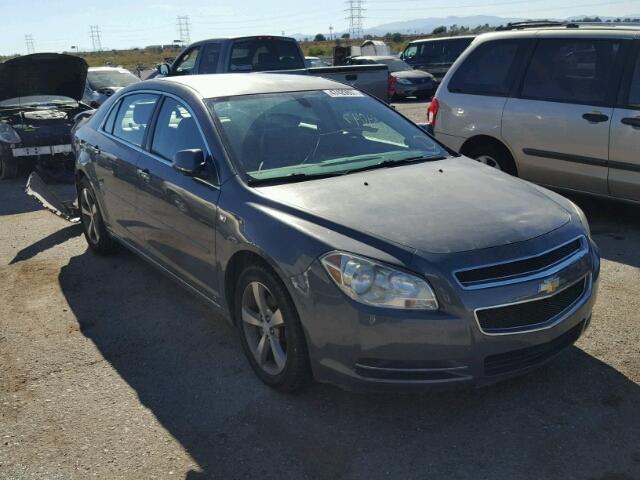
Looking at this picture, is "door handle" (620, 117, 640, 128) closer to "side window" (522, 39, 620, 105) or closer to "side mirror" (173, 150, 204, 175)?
"side window" (522, 39, 620, 105)

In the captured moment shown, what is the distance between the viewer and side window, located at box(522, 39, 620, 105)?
5977 mm

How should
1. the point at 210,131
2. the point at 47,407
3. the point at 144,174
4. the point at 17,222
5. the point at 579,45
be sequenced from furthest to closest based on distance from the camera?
the point at 17,222, the point at 579,45, the point at 144,174, the point at 210,131, the point at 47,407

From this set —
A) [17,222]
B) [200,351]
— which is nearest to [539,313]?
[200,351]

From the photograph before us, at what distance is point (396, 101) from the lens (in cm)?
2056

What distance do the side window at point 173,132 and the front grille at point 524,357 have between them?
213 cm

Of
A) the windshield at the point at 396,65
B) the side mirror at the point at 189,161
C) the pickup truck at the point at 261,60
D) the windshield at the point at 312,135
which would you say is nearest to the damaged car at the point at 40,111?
the pickup truck at the point at 261,60

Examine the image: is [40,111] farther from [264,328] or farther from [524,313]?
[524,313]

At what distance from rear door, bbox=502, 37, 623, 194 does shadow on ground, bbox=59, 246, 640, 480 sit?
2832 mm

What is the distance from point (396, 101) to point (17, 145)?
43.8 feet

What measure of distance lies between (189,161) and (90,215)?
2613 millimetres

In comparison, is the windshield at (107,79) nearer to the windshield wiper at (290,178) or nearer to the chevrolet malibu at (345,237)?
the chevrolet malibu at (345,237)

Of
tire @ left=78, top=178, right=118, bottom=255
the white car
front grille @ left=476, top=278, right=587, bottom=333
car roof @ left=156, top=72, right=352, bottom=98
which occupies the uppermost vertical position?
car roof @ left=156, top=72, right=352, bottom=98

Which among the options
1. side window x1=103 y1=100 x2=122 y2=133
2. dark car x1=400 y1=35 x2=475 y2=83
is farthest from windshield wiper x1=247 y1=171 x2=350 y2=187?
dark car x1=400 y1=35 x2=475 y2=83

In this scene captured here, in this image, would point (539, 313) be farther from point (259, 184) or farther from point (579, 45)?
point (579, 45)
